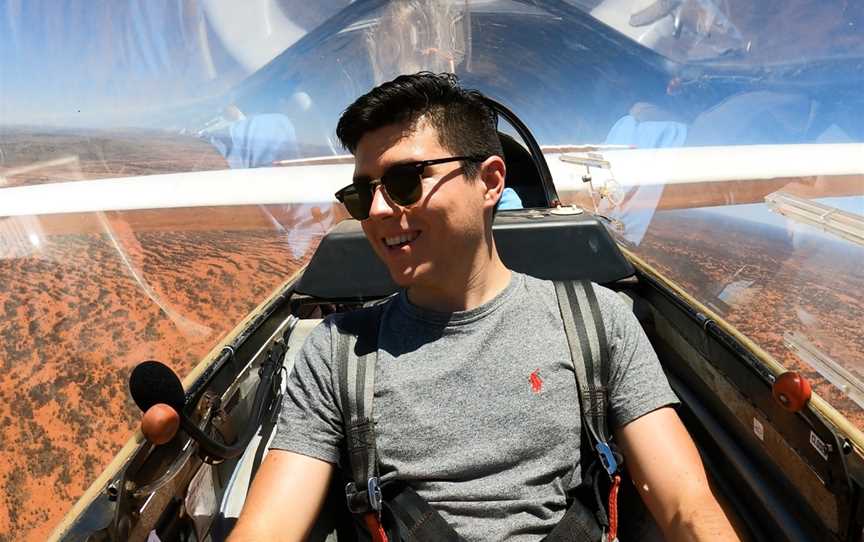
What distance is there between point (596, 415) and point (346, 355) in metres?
0.64

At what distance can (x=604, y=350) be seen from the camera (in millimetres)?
1300

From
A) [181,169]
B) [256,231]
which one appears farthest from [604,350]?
[181,169]

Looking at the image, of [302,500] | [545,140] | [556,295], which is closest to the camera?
[302,500]

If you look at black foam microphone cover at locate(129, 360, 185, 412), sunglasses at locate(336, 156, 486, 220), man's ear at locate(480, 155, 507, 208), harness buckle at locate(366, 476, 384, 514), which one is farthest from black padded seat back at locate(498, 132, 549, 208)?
black foam microphone cover at locate(129, 360, 185, 412)

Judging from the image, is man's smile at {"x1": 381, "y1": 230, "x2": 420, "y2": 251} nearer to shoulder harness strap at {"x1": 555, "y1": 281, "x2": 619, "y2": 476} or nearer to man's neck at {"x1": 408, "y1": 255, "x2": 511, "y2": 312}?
man's neck at {"x1": 408, "y1": 255, "x2": 511, "y2": 312}

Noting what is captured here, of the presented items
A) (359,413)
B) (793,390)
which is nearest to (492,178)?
(359,413)

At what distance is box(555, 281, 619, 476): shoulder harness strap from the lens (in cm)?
124

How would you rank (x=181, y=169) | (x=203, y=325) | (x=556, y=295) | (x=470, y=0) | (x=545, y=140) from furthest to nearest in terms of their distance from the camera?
(x=545, y=140) < (x=181, y=169) < (x=470, y=0) < (x=203, y=325) < (x=556, y=295)

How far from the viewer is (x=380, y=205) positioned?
4.16 ft

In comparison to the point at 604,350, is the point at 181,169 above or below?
below

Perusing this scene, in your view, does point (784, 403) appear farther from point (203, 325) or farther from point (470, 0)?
point (470, 0)

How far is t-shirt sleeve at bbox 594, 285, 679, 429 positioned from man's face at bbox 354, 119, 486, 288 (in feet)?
1.46

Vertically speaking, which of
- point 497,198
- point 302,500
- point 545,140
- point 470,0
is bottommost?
point 545,140

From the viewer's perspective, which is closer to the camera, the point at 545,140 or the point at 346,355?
the point at 346,355
